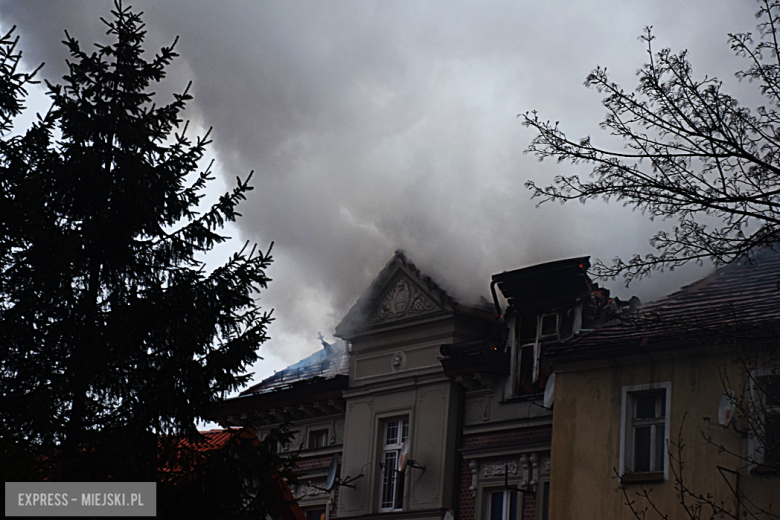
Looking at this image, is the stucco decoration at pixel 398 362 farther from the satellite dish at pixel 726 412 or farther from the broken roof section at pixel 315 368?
the satellite dish at pixel 726 412

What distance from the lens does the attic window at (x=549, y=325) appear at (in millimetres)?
20391

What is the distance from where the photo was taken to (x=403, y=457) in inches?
856

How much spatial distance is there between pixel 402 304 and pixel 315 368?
476 centimetres

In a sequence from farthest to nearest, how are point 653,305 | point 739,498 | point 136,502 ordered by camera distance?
1. point 653,305
2. point 739,498
3. point 136,502

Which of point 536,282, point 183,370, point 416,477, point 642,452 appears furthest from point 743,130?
point 416,477

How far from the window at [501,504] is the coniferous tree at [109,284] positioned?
9.51 meters

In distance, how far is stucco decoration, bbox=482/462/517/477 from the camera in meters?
19.6

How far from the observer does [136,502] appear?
10.4m

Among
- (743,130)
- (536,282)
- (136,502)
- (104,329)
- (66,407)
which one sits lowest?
(136,502)

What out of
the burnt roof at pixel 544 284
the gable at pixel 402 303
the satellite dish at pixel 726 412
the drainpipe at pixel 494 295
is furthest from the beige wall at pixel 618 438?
the gable at pixel 402 303

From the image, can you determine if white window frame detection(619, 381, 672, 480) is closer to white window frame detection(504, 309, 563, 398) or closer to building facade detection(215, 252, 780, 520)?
building facade detection(215, 252, 780, 520)

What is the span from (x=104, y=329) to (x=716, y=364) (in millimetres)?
9344

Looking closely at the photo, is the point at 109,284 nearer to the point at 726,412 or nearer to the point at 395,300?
the point at 726,412

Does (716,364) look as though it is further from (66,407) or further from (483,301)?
(66,407)
